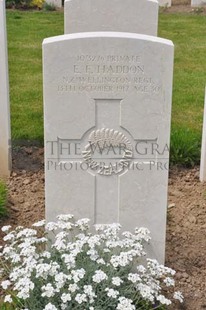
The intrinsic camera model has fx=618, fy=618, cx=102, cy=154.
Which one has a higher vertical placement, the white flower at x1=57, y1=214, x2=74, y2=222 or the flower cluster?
the white flower at x1=57, y1=214, x2=74, y2=222

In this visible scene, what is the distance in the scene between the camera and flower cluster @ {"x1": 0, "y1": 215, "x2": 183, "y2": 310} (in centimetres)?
314

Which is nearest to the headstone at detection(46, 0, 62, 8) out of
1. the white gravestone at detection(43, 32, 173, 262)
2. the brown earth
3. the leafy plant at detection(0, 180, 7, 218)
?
the brown earth

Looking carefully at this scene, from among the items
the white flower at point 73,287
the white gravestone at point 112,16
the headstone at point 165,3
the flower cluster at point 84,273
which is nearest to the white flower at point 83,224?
the flower cluster at point 84,273

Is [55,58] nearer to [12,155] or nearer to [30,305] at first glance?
[30,305]

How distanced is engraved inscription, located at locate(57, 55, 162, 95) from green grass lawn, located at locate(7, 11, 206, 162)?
6.84ft

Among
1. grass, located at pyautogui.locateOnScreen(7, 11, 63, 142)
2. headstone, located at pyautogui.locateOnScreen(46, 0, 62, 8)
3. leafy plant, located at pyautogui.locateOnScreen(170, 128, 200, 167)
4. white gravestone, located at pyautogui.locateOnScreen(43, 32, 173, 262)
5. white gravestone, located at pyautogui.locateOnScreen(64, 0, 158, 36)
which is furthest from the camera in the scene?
headstone, located at pyautogui.locateOnScreen(46, 0, 62, 8)

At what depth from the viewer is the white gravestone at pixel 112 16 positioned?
514 cm

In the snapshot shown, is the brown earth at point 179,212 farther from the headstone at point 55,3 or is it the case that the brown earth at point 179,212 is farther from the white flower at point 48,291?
the headstone at point 55,3

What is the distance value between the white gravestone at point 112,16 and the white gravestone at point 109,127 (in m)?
1.79

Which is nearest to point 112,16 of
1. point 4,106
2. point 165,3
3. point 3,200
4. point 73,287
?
point 4,106

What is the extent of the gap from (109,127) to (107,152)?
150mm

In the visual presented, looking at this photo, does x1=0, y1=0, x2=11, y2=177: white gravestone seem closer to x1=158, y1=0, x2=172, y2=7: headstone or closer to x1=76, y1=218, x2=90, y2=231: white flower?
x1=76, y1=218, x2=90, y2=231: white flower

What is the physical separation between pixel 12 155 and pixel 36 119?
0.99 m

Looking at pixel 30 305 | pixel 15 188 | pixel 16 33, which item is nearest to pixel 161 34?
pixel 16 33
